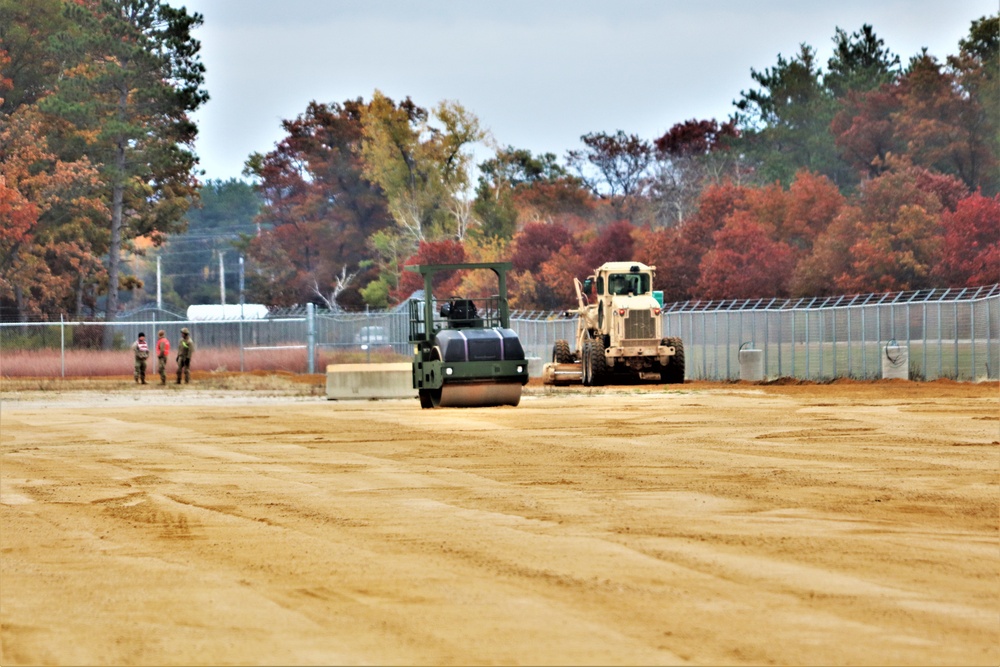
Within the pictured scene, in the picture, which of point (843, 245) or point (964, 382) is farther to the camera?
point (843, 245)

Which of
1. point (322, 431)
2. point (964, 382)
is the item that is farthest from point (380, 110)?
point (322, 431)

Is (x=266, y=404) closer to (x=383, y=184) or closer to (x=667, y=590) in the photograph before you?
(x=667, y=590)

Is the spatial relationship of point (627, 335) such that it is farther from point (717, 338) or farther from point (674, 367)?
point (717, 338)

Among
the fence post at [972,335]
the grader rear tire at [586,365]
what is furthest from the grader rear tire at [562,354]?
the fence post at [972,335]

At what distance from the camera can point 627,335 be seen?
38938 millimetres

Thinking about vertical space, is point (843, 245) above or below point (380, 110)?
below

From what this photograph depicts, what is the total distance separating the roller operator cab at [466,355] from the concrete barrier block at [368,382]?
5.23 metres

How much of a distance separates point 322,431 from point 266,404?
9.10 m

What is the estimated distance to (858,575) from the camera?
10.1 meters

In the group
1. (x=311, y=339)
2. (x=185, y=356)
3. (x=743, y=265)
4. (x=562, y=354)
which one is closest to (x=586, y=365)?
(x=562, y=354)

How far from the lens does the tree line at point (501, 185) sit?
53781 mm

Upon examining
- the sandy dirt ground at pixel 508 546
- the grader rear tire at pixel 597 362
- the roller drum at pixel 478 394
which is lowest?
the sandy dirt ground at pixel 508 546

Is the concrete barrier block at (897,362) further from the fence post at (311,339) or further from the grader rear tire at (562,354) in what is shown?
the fence post at (311,339)

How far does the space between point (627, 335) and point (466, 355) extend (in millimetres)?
11196
